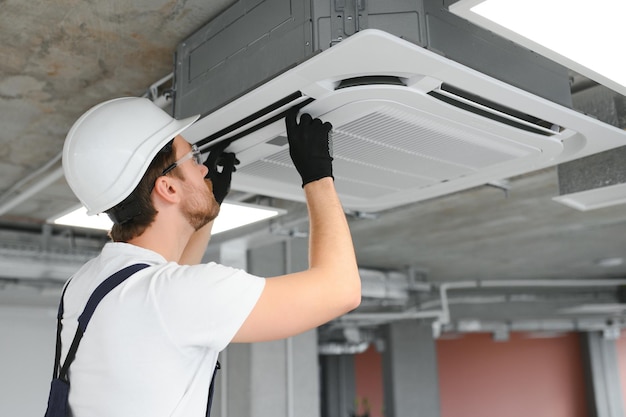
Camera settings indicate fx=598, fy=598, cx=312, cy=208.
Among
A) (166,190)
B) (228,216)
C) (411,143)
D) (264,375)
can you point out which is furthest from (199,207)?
(264,375)

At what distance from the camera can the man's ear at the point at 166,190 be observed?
130 centimetres

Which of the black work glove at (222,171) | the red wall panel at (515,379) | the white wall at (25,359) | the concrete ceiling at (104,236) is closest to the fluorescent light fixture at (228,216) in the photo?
the concrete ceiling at (104,236)

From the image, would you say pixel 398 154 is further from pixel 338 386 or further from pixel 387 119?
pixel 338 386

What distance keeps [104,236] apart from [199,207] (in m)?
3.49

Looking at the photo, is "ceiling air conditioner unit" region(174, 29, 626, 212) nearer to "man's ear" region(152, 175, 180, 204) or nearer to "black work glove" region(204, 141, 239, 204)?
"black work glove" region(204, 141, 239, 204)

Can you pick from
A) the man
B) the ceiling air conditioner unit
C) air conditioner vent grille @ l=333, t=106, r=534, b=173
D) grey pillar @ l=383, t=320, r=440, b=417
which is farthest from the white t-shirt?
grey pillar @ l=383, t=320, r=440, b=417

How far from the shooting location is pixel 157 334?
1.06m

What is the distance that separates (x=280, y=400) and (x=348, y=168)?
89.4 inches

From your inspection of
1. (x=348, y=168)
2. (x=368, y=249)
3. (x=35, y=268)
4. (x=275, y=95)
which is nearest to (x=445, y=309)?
(x=368, y=249)

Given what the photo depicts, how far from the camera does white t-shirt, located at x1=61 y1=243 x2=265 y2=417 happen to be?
1044mm

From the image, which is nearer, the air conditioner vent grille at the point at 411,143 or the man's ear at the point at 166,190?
the man's ear at the point at 166,190

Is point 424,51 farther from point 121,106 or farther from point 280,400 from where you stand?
point 280,400

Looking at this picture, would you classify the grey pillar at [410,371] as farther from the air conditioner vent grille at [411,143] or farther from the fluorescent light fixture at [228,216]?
the air conditioner vent grille at [411,143]

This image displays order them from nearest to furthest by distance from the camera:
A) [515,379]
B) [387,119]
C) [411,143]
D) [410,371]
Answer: [387,119], [411,143], [410,371], [515,379]
